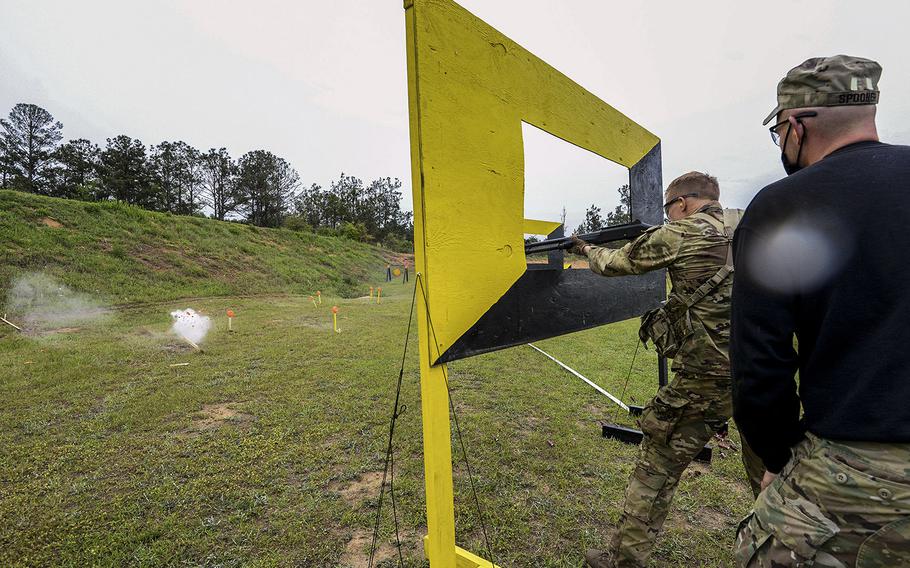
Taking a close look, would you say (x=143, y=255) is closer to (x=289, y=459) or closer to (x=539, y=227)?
(x=289, y=459)


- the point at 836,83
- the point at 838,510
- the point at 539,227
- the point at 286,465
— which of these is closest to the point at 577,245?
the point at 539,227

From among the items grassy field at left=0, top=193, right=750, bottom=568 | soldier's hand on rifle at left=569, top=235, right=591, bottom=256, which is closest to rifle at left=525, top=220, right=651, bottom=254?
soldier's hand on rifle at left=569, top=235, right=591, bottom=256

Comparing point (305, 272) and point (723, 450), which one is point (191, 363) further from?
point (305, 272)

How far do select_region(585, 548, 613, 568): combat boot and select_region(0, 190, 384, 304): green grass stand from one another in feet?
51.4

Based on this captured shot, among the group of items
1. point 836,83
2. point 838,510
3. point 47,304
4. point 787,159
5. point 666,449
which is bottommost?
point 666,449

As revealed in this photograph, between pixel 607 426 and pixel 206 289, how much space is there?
16.8m

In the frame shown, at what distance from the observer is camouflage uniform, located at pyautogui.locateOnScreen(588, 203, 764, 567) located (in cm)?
188

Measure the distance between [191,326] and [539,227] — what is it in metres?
10.7

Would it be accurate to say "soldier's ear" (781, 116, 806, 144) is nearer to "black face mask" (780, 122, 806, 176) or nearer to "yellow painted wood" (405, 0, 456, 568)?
"black face mask" (780, 122, 806, 176)

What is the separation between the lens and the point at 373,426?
414 cm

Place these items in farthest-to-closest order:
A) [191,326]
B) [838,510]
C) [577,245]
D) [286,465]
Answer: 1. [191,326]
2. [286,465]
3. [577,245]
4. [838,510]

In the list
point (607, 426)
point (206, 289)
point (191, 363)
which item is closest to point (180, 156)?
point (206, 289)

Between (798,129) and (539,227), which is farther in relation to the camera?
(539,227)

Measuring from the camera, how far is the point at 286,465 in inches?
131
